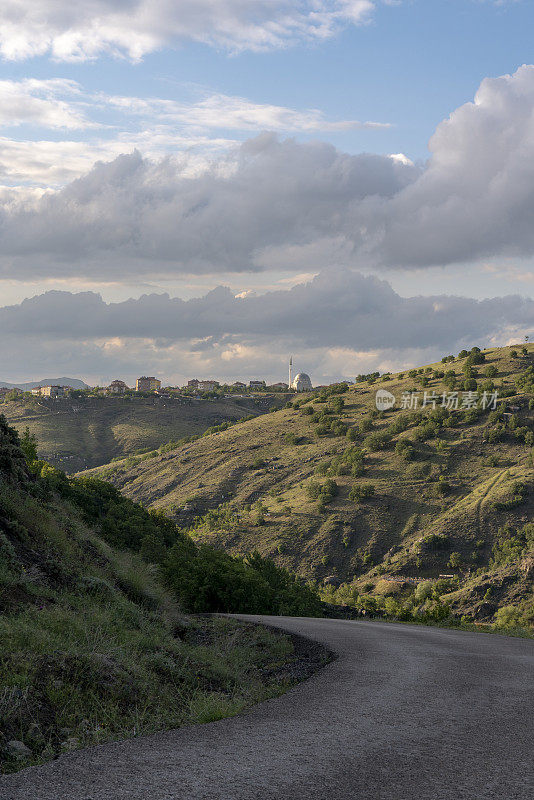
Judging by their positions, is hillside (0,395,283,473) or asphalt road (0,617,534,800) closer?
asphalt road (0,617,534,800)

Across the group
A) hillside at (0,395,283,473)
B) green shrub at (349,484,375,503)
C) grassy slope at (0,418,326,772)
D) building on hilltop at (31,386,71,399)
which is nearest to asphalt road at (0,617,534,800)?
grassy slope at (0,418,326,772)

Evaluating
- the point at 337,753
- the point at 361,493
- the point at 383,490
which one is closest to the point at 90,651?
the point at 337,753

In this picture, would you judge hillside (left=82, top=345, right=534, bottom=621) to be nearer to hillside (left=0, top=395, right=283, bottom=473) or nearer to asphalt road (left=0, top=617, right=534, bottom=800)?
hillside (left=0, top=395, right=283, bottom=473)

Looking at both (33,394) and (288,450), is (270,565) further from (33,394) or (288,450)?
(33,394)

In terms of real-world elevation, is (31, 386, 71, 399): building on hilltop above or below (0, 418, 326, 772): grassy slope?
above

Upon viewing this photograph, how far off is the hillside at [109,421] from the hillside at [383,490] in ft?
75.2

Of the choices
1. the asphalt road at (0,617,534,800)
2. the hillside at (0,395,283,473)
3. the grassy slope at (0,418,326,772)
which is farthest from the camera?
the hillside at (0,395,283,473)

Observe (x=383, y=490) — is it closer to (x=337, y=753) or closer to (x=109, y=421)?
(x=337, y=753)

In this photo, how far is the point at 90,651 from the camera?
801 centimetres

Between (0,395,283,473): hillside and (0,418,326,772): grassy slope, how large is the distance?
368 ft

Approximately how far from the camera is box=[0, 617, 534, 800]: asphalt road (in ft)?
15.4

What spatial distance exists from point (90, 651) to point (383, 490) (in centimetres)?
7057

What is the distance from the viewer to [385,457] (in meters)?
84.5

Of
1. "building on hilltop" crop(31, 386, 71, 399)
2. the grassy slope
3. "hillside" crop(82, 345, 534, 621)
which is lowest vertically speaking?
"hillside" crop(82, 345, 534, 621)
